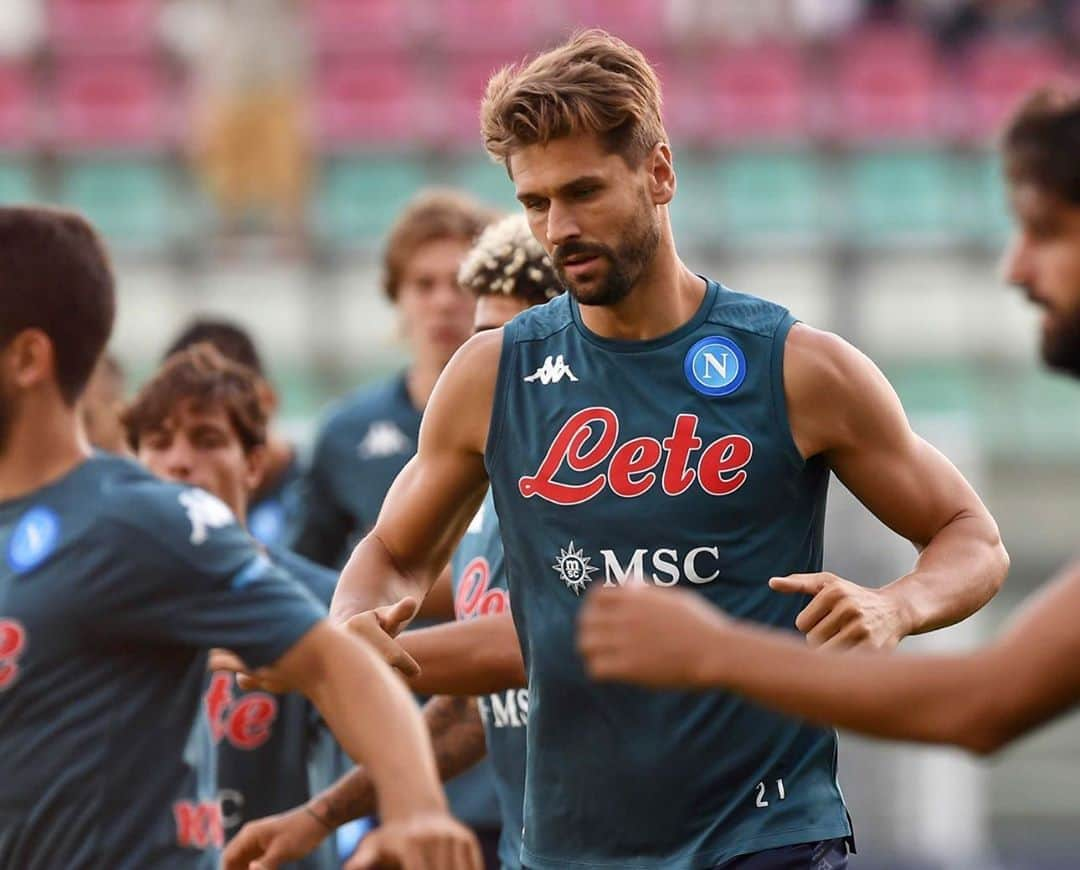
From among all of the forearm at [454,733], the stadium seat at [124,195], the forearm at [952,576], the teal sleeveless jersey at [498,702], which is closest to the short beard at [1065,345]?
the forearm at [952,576]

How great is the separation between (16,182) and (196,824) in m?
14.9

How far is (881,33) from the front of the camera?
19.4 meters

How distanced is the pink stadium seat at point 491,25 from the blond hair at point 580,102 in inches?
552

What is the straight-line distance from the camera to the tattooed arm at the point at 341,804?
4.62 metres

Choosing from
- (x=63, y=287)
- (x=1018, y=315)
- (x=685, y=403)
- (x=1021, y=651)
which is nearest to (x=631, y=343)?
(x=685, y=403)

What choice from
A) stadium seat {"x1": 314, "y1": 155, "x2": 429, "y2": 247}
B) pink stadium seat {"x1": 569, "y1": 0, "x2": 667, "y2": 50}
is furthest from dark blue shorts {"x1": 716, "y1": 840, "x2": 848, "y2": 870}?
pink stadium seat {"x1": 569, "y1": 0, "x2": 667, "y2": 50}

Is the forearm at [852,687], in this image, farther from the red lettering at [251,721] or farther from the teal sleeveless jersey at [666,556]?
the red lettering at [251,721]

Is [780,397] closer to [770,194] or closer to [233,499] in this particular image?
[233,499]

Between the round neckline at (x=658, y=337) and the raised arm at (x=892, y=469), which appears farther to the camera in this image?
the round neckline at (x=658, y=337)

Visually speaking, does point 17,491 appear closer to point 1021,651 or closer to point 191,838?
point 191,838

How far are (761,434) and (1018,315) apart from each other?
43.5ft

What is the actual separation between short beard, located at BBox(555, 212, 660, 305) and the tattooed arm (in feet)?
3.66

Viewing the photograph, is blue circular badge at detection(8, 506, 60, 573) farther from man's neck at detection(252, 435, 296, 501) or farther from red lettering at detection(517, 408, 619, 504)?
man's neck at detection(252, 435, 296, 501)

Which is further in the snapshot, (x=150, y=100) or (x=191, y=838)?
(x=150, y=100)
